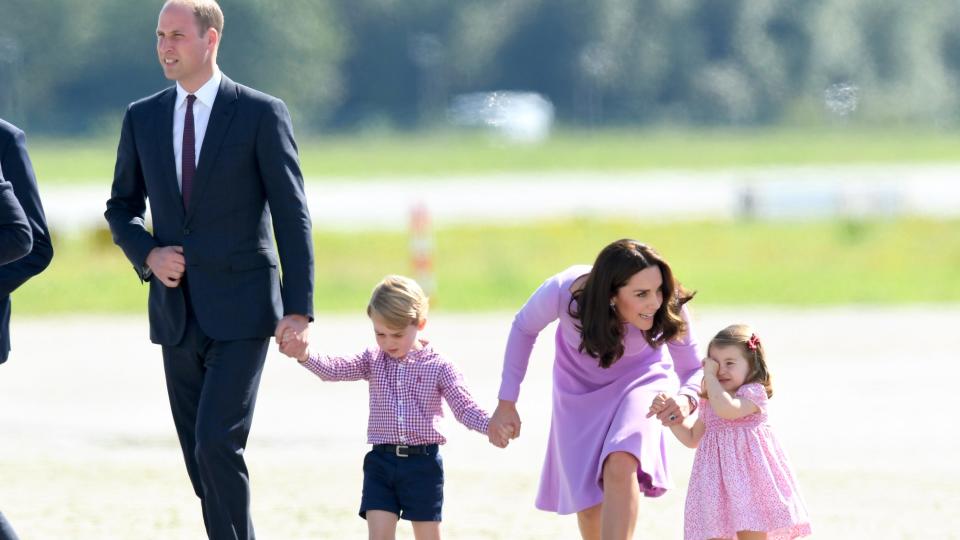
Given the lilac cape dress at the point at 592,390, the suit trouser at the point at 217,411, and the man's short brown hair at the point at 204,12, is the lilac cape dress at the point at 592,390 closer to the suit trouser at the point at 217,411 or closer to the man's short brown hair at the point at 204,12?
the suit trouser at the point at 217,411

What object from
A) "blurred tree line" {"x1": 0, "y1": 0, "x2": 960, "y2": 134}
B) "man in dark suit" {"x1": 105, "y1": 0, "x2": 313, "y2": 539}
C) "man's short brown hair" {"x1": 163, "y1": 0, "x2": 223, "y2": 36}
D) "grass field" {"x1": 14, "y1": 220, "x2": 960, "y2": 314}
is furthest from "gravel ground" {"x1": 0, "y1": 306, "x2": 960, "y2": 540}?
"blurred tree line" {"x1": 0, "y1": 0, "x2": 960, "y2": 134}

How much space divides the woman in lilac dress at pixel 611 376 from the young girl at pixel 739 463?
13 centimetres

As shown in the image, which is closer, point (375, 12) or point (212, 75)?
point (212, 75)

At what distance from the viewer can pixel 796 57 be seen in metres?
71.8

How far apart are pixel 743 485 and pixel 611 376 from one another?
595mm

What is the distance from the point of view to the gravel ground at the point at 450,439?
7637 mm

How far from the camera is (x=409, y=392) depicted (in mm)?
5945

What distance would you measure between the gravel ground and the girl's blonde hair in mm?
1542

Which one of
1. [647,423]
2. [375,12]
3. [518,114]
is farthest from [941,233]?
A: [375,12]

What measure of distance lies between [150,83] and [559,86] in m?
17.9

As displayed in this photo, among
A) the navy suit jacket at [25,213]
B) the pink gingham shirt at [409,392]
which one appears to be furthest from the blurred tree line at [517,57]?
the navy suit jacket at [25,213]

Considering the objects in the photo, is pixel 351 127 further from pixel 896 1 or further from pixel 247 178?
pixel 247 178

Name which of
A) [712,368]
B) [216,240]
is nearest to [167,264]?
[216,240]

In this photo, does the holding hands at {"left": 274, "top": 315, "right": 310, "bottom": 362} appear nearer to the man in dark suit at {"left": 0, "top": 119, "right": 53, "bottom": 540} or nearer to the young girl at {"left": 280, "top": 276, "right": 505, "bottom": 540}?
the young girl at {"left": 280, "top": 276, "right": 505, "bottom": 540}
